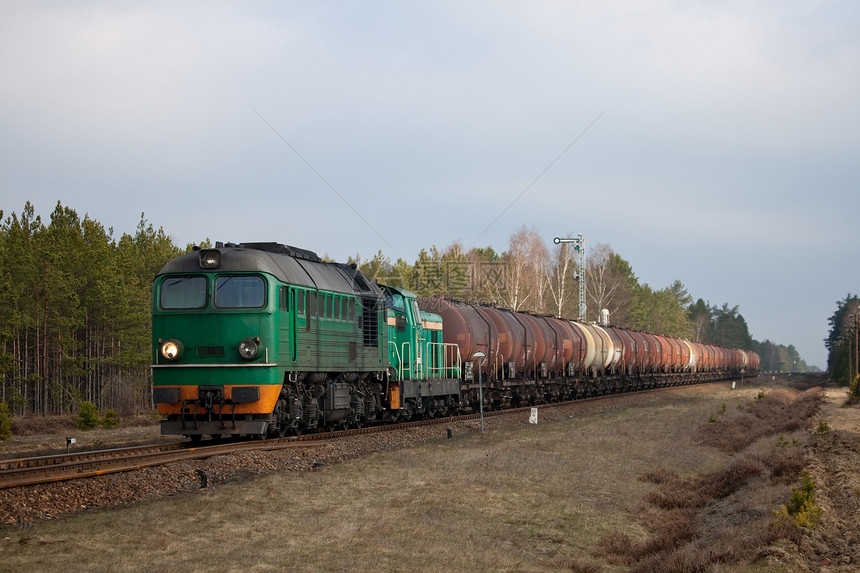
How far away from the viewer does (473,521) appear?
1195 cm

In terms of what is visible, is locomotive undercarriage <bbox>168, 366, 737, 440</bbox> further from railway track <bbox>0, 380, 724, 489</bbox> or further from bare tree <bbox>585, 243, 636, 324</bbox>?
bare tree <bbox>585, 243, 636, 324</bbox>

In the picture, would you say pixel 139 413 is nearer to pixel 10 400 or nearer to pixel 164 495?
pixel 10 400

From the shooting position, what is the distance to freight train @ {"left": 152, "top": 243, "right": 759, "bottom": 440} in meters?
17.1

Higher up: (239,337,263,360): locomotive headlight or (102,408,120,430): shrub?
(239,337,263,360): locomotive headlight

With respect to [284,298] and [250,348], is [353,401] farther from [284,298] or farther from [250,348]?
[250,348]

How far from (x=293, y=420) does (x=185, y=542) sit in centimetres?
929

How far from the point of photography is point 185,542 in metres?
9.88

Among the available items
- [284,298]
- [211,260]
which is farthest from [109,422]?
[284,298]

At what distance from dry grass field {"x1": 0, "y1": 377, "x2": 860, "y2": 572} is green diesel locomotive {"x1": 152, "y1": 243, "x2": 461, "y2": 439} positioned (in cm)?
243

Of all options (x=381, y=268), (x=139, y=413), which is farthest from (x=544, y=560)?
(x=139, y=413)

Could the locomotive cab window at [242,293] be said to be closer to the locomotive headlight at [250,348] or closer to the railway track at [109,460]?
the locomotive headlight at [250,348]

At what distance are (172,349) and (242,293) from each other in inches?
71.7

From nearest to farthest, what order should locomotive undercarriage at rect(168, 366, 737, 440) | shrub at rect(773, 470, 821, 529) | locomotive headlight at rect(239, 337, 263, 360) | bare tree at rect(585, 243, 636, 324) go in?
shrub at rect(773, 470, 821, 529) < locomotive headlight at rect(239, 337, 263, 360) < locomotive undercarriage at rect(168, 366, 737, 440) < bare tree at rect(585, 243, 636, 324)

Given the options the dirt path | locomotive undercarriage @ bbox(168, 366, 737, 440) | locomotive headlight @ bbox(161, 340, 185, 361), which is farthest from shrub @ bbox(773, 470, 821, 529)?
locomotive headlight @ bbox(161, 340, 185, 361)
